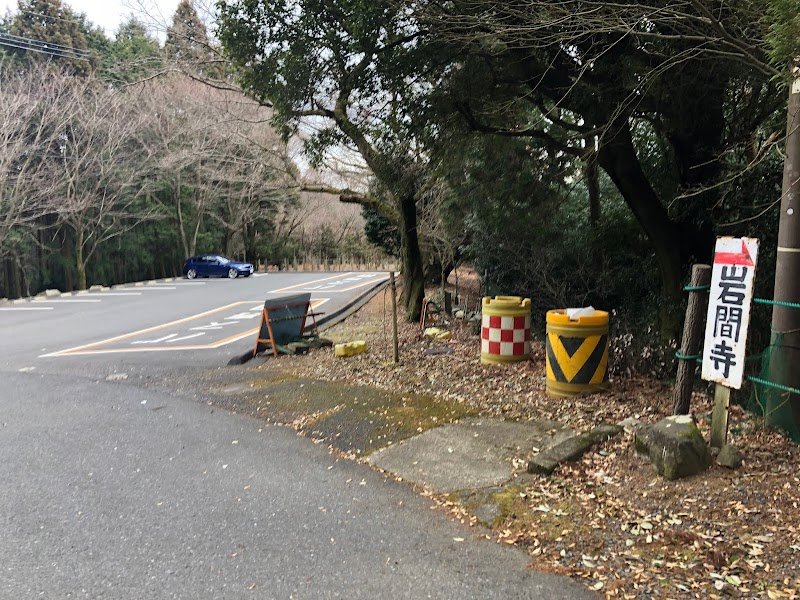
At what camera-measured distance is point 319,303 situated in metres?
18.9

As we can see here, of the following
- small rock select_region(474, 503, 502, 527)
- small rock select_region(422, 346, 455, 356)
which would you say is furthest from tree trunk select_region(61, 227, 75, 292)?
small rock select_region(474, 503, 502, 527)

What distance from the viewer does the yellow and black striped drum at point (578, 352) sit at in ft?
19.5

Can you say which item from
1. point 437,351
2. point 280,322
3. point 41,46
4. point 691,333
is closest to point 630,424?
point 691,333

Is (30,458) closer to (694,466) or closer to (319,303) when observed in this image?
(694,466)

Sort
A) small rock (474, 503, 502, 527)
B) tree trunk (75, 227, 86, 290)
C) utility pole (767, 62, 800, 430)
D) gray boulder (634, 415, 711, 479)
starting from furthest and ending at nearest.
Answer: tree trunk (75, 227, 86, 290)
utility pole (767, 62, 800, 430)
gray boulder (634, 415, 711, 479)
small rock (474, 503, 502, 527)

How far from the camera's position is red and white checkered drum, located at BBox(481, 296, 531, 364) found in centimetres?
771

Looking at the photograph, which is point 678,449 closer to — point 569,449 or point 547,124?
point 569,449

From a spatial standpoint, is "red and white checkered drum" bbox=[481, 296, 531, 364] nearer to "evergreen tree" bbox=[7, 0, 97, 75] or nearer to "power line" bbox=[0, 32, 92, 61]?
"evergreen tree" bbox=[7, 0, 97, 75]

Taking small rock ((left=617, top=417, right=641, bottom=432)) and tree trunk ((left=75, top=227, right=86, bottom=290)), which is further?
tree trunk ((left=75, top=227, right=86, bottom=290))

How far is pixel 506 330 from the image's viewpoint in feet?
25.4

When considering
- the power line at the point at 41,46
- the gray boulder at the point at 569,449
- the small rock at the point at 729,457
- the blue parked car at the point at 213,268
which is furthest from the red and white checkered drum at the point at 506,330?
the blue parked car at the point at 213,268

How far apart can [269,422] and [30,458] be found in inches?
79.6

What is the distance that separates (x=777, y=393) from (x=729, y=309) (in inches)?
34.5

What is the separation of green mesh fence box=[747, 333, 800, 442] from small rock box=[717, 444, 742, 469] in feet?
1.70
